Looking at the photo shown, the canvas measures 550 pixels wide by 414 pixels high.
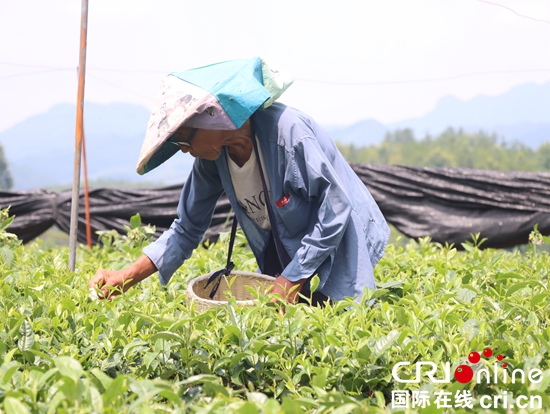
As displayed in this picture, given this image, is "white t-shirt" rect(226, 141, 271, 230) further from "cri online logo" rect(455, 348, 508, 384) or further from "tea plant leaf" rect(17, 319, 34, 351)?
"cri online logo" rect(455, 348, 508, 384)

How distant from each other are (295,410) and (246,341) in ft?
1.45

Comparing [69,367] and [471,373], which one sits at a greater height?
[69,367]

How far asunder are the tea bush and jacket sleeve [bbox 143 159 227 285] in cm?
48

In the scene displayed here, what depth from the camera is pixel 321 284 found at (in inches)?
90.3

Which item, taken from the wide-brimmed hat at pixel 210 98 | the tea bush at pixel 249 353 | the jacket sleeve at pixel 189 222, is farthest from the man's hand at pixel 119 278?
the wide-brimmed hat at pixel 210 98

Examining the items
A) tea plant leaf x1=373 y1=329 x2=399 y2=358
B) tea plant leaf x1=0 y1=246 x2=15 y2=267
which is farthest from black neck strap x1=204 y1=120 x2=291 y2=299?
tea plant leaf x1=0 y1=246 x2=15 y2=267

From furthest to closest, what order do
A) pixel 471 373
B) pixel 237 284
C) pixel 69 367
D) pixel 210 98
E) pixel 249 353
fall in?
pixel 237 284, pixel 210 98, pixel 249 353, pixel 471 373, pixel 69 367

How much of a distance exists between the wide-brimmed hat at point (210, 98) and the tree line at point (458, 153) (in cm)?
3346

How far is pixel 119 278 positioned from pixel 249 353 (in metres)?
0.92

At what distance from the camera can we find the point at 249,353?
5.29 ft

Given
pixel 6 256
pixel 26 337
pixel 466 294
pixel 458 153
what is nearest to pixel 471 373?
pixel 466 294

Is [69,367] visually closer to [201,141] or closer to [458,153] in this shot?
[201,141]

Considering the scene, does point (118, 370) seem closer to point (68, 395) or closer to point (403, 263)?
point (68, 395)

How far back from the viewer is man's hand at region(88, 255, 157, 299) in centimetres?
225
